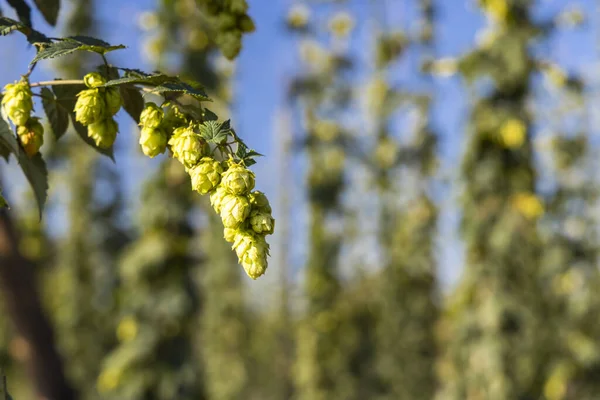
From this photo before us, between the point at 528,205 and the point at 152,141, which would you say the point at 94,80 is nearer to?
the point at 152,141

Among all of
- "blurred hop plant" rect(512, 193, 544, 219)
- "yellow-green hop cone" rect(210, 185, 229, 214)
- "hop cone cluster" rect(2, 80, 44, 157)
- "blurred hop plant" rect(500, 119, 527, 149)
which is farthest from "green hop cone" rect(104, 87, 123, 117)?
"blurred hop plant" rect(512, 193, 544, 219)

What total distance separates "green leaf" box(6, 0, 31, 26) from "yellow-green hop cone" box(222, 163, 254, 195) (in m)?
0.55

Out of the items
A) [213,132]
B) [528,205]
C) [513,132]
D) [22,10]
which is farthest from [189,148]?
[528,205]

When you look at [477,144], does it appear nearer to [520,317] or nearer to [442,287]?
[520,317]

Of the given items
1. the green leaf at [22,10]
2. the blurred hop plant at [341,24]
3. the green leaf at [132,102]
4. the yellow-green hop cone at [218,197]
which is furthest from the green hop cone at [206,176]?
the blurred hop plant at [341,24]

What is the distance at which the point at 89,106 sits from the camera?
916mm

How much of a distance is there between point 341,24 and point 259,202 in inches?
303

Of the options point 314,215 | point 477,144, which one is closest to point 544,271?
point 477,144

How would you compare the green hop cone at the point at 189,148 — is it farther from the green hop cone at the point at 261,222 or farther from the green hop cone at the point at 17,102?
the green hop cone at the point at 17,102

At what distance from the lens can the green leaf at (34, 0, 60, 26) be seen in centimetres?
115

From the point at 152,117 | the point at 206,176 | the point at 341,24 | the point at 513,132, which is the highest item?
the point at 341,24

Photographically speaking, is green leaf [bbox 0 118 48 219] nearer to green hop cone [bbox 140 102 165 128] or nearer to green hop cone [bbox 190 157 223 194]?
green hop cone [bbox 140 102 165 128]

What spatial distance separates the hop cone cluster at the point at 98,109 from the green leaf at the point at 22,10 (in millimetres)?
245

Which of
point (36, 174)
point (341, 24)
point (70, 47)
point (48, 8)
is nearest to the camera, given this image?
point (70, 47)
